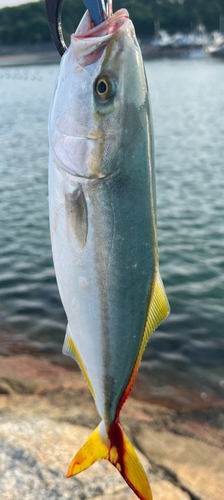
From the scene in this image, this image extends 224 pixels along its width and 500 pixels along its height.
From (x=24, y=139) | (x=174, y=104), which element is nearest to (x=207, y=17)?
(x=174, y=104)

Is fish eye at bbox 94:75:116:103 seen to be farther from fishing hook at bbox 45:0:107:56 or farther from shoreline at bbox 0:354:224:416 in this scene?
shoreline at bbox 0:354:224:416

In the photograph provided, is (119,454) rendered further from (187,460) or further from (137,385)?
(137,385)

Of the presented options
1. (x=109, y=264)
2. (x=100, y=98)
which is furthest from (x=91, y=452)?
(x=100, y=98)

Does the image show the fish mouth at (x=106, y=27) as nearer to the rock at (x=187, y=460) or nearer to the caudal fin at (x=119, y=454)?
the caudal fin at (x=119, y=454)

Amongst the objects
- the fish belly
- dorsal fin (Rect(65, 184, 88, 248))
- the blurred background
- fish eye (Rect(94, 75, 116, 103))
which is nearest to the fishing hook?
fish eye (Rect(94, 75, 116, 103))

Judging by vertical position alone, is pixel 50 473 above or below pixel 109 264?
below

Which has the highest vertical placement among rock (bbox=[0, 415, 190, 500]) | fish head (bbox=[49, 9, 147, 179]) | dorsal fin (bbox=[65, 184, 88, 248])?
fish head (bbox=[49, 9, 147, 179])

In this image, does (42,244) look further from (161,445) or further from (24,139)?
(24,139)
